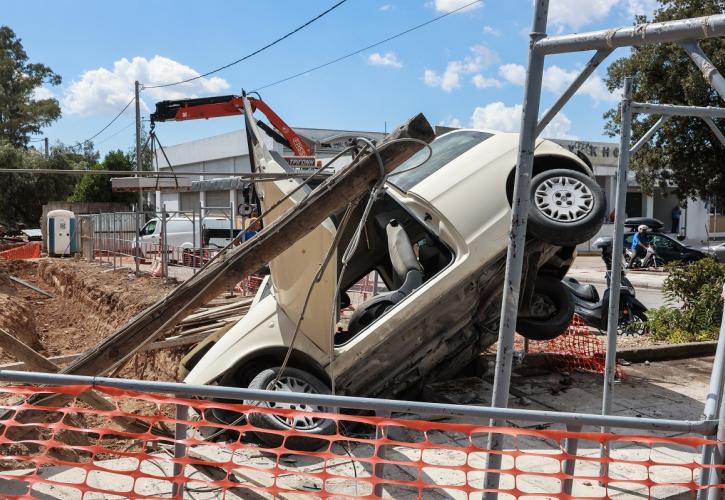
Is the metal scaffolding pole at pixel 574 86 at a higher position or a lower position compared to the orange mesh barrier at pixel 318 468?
higher

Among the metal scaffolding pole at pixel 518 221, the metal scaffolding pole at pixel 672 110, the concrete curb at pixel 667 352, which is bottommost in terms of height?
the concrete curb at pixel 667 352

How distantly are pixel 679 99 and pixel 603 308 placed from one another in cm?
1389

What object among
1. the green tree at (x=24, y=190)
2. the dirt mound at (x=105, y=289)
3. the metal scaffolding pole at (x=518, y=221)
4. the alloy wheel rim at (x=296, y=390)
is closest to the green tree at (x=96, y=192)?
the green tree at (x=24, y=190)

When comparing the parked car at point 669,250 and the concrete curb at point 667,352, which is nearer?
the concrete curb at point 667,352

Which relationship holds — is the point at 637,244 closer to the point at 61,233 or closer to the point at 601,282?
the point at 601,282

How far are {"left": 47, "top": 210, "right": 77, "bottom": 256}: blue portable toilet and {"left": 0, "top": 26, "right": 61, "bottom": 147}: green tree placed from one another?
2645cm

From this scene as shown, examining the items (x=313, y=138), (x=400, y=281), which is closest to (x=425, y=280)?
(x=400, y=281)

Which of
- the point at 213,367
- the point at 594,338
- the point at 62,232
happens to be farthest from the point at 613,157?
the point at 213,367

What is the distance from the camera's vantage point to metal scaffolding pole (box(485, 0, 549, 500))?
3.03 meters

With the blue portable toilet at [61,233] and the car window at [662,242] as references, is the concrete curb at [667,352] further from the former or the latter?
the blue portable toilet at [61,233]

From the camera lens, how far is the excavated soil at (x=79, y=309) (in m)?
10.5

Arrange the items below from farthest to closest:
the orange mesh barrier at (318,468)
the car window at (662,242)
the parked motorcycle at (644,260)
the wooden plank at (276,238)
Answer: the car window at (662,242), the parked motorcycle at (644,260), the wooden plank at (276,238), the orange mesh barrier at (318,468)

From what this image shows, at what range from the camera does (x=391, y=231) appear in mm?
6121

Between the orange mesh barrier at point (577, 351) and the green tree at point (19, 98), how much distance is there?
47.0 metres
